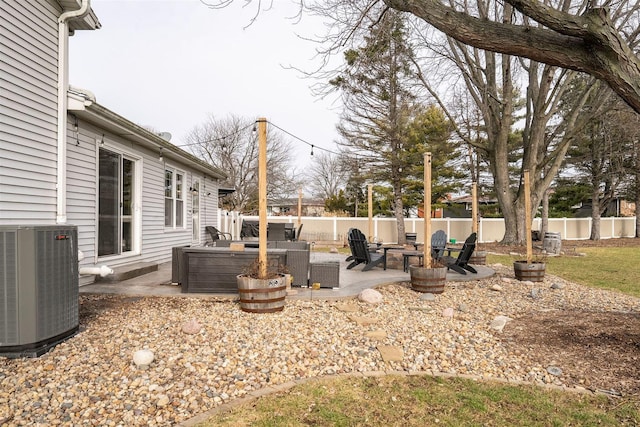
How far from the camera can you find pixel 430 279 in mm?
5934

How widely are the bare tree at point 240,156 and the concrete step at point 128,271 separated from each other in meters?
19.3

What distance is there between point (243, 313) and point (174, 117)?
2648 centimetres

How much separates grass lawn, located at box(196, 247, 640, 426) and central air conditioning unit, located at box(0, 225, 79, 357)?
1.83 meters

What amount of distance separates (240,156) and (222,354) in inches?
987

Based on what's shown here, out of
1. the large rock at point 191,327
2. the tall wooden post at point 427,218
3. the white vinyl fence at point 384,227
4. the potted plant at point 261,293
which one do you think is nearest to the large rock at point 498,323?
Answer: the tall wooden post at point 427,218

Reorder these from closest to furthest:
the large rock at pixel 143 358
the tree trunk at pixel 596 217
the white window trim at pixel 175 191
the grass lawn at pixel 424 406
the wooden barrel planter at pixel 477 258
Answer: the grass lawn at pixel 424 406 < the large rock at pixel 143 358 < the white window trim at pixel 175 191 < the wooden barrel planter at pixel 477 258 < the tree trunk at pixel 596 217

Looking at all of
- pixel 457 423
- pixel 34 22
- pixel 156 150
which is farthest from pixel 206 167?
pixel 457 423

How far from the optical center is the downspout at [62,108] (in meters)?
4.96

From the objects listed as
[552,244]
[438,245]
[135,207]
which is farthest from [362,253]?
[552,244]

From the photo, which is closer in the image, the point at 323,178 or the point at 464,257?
the point at 464,257

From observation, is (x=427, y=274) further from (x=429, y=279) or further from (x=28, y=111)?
(x=28, y=111)

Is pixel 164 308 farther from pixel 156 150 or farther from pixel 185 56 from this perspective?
pixel 185 56

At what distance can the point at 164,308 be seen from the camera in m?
4.55

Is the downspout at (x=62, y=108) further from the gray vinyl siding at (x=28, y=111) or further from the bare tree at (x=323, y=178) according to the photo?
the bare tree at (x=323, y=178)
